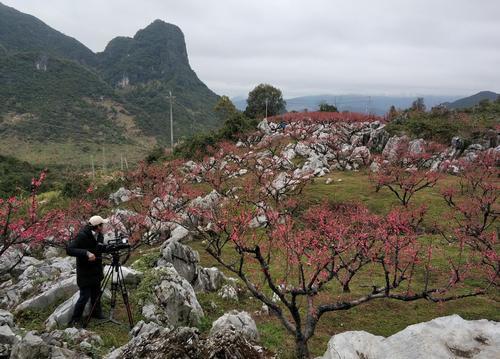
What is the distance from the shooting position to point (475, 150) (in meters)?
41.0

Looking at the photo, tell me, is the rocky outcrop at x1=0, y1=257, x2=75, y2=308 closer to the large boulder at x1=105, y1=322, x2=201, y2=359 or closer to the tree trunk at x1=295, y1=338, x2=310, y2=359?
the large boulder at x1=105, y1=322, x2=201, y2=359

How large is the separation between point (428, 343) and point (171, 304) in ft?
23.2

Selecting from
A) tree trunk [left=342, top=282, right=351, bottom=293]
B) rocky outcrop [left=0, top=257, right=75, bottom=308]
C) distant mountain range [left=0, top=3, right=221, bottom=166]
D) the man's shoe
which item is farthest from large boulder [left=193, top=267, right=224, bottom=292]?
distant mountain range [left=0, top=3, right=221, bottom=166]

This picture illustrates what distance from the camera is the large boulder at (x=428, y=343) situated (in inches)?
323

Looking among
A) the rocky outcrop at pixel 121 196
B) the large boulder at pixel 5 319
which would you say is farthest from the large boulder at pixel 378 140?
the large boulder at pixel 5 319

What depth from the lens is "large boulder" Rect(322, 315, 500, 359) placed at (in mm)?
8203

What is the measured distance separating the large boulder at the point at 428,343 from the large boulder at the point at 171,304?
15.1 feet

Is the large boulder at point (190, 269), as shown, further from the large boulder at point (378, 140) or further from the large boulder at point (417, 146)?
the large boulder at point (378, 140)

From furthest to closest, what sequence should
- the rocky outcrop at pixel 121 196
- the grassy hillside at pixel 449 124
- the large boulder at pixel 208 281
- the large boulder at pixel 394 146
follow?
1. the grassy hillside at pixel 449 124
2. the large boulder at pixel 394 146
3. the rocky outcrop at pixel 121 196
4. the large boulder at pixel 208 281

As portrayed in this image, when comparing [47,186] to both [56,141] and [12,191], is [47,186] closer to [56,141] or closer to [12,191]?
[12,191]

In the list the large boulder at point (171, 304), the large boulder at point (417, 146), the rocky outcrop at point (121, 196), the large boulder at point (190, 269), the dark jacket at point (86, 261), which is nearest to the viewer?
the dark jacket at point (86, 261)

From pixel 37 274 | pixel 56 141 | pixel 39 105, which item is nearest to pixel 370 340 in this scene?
pixel 37 274

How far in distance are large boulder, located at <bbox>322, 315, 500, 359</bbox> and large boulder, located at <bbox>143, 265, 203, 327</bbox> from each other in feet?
15.1

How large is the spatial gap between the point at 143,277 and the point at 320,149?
37546 mm
